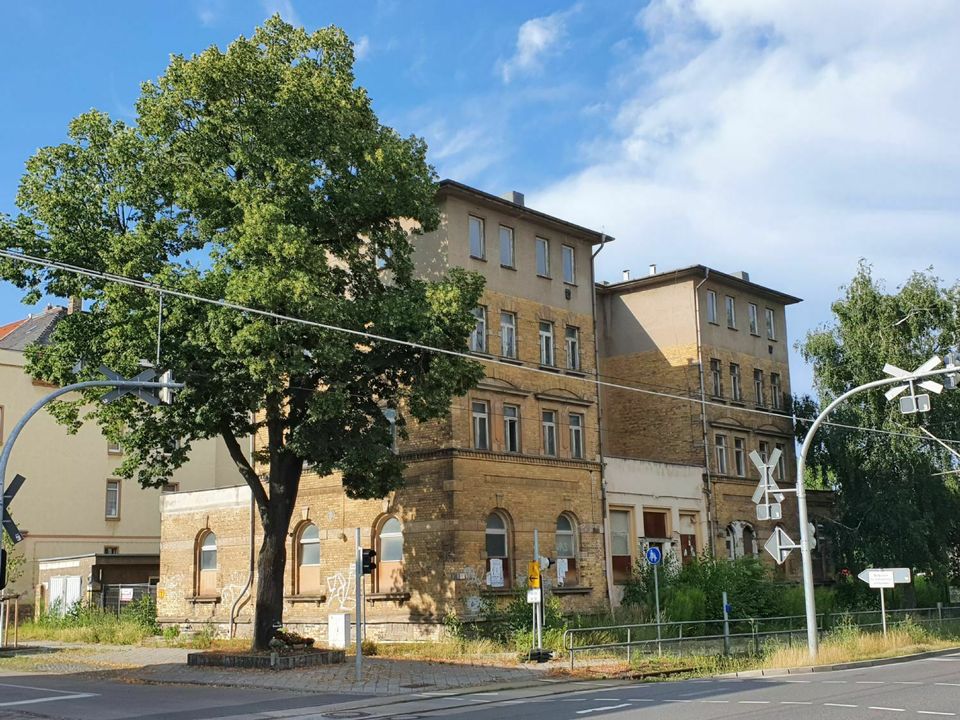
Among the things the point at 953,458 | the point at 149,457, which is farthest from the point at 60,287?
the point at 953,458

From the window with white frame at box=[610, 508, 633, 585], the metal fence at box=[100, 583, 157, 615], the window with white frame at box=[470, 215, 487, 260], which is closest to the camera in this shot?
the window with white frame at box=[470, 215, 487, 260]

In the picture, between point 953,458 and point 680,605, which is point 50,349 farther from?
point 953,458

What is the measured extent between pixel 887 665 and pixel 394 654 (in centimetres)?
1254

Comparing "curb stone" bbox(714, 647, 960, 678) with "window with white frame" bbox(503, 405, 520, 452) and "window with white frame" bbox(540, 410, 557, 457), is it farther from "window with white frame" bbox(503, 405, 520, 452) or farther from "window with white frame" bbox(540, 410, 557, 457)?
"window with white frame" bbox(540, 410, 557, 457)

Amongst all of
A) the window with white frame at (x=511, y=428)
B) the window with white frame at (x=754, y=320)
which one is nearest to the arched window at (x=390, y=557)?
the window with white frame at (x=511, y=428)

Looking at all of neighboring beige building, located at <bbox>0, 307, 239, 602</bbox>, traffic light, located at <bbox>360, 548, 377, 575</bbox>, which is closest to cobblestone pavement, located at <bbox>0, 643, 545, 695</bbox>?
traffic light, located at <bbox>360, 548, 377, 575</bbox>

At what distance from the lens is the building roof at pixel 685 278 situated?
40100 millimetres

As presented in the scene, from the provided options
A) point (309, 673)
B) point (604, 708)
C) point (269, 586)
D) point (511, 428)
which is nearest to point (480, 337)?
point (511, 428)

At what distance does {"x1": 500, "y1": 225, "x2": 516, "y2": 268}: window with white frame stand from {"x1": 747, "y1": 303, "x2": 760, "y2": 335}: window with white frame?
13686 millimetres

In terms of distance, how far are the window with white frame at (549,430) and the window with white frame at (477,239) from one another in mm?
5461

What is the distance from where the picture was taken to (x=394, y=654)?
28516 mm

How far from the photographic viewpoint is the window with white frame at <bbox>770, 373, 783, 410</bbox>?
144 feet

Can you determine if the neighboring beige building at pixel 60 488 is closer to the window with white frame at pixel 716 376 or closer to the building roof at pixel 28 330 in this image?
the building roof at pixel 28 330

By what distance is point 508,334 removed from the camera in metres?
33.2
